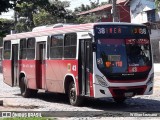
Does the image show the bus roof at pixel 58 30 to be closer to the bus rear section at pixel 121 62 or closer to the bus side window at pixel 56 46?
the bus side window at pixel 56 46

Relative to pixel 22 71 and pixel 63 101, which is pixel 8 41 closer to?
pixel 22 71

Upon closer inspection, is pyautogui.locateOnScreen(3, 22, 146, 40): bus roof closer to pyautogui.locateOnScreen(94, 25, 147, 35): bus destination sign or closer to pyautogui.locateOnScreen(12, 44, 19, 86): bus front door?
pyautogui.locateOnScreen(94, 25, 147, 35): bus destination sign

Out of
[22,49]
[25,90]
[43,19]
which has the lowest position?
[25,90]

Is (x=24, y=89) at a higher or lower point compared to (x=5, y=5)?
lower

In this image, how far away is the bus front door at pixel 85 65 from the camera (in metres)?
13.6

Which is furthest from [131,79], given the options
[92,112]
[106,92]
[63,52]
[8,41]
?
[8,41]

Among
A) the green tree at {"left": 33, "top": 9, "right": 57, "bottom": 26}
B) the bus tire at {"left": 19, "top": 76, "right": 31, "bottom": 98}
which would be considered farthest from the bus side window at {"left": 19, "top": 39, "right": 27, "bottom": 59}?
the green tree at {"left": 33, "top": 9, "right": 57, "bottom": 26}

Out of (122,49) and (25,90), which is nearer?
(122,49)

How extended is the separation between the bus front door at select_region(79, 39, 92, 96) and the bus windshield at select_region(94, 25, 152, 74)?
1.48ft

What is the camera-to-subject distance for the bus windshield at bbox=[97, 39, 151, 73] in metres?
13.3

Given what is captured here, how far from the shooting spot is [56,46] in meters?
15.9

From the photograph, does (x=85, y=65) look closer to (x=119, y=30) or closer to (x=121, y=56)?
(x=121, y=56)

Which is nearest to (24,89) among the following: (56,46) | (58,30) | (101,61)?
(56,46)

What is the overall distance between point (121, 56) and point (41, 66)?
4.82 m
